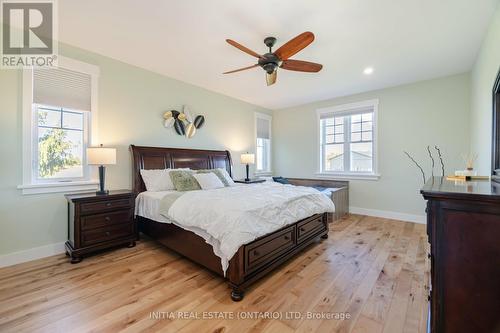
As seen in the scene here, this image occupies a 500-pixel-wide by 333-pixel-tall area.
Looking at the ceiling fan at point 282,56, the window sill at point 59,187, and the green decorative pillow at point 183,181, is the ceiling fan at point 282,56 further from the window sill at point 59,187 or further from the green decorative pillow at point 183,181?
the window sill at point 59,187

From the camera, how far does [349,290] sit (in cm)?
205

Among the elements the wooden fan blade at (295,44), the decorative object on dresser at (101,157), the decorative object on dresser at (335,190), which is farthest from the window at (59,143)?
the decorative object on dresser at (335,190)

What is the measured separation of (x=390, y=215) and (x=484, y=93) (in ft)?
8.36

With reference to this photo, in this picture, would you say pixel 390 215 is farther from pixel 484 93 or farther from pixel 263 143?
pixel 263 143

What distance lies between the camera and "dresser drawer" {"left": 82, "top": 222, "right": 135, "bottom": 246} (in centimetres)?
264

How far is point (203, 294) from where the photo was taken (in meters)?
1.99

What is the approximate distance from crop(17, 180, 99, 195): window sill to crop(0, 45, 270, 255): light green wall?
2.9 inches

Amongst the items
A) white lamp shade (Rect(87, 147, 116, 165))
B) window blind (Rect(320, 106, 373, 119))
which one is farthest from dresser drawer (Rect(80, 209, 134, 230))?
window blind (Rect(320, 106, 373, 119))

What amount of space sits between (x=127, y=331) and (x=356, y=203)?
15.1ft

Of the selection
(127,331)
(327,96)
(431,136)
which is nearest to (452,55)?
(431,136)

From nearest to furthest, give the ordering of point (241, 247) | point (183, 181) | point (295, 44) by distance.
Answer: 1. point (241, 247)
2. point (295, 44)
3. point (183, 181)

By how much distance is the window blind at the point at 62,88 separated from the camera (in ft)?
8.80

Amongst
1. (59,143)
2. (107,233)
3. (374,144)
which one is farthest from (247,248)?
(374,144)

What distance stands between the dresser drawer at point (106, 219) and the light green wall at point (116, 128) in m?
0.52
